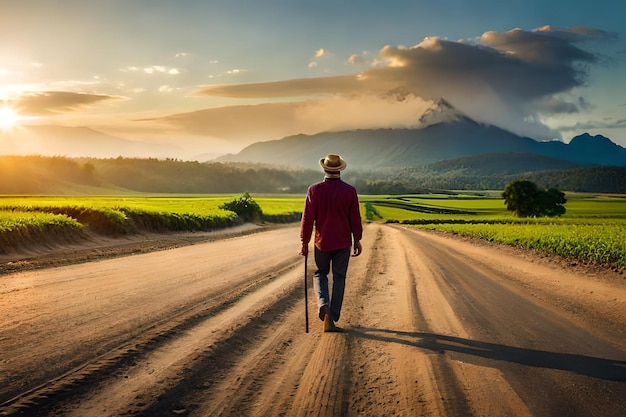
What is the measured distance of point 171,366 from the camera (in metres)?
5.89

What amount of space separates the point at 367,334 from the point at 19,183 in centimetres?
9906

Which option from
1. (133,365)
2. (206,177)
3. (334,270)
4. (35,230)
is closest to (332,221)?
(334,270)

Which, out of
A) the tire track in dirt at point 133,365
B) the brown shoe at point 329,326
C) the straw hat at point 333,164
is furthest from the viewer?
the straw hat at point 333,164

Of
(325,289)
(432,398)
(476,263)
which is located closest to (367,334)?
(325,289)

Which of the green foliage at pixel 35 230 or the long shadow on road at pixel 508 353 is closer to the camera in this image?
the long shadow on road at pixel 508 353

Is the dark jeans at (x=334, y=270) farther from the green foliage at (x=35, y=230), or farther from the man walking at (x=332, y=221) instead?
the green foliage at (x=35, y=230)

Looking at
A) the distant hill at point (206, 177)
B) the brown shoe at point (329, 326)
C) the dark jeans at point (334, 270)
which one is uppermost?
the distant hill at point (206, 177)

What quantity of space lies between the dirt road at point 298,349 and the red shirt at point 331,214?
1.33 meters

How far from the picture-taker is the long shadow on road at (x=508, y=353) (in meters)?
6.00

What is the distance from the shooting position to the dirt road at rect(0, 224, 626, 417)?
16.2 ft

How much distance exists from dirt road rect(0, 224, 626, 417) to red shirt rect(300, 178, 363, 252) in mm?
1325

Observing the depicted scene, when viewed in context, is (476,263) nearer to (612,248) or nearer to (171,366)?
(612,248)

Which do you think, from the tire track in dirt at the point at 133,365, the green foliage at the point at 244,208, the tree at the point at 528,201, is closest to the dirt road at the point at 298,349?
the tire track in dirt at the point at 133,365

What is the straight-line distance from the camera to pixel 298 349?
683cm
